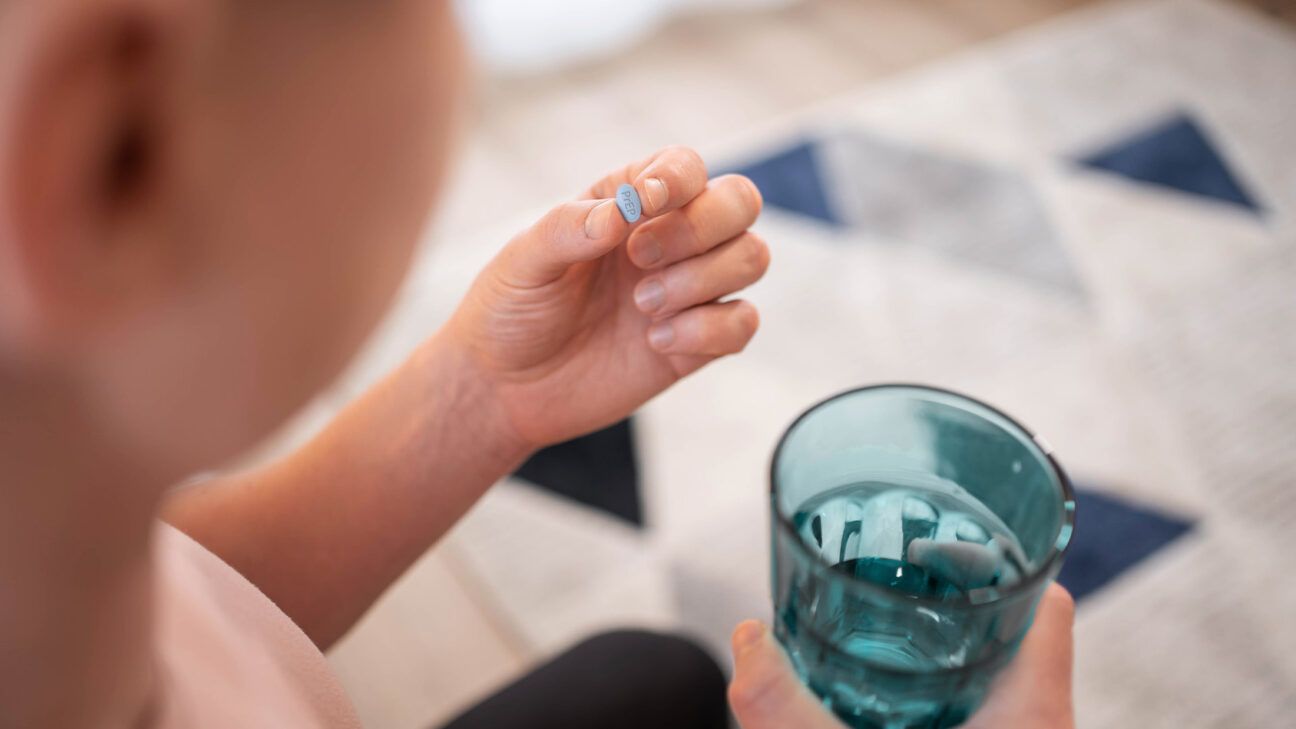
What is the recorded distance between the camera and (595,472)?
5.26 ft

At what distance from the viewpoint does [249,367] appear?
0.34 meters

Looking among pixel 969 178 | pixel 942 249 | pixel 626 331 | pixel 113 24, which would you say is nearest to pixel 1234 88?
pixel 969 178

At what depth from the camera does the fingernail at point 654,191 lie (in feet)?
2.21

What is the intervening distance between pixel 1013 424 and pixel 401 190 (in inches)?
12.2

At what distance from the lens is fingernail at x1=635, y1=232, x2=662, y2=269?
2.38ft

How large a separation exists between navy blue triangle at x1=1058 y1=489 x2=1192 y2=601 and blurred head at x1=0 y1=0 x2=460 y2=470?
128 cm

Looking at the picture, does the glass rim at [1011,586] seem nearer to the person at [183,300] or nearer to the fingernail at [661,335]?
the person at [183,300]

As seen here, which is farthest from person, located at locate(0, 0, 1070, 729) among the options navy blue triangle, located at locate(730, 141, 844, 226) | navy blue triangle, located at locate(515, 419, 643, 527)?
navy blue triangle, located at locate(730, 141, 844, 226)

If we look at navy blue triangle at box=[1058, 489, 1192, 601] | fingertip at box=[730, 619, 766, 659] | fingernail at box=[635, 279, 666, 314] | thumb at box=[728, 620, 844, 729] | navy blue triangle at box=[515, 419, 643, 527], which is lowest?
navy blue triangle at box=[1058, 489, 1192, 601]

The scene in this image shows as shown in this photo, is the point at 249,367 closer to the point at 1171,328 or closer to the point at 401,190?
the point at 401,190

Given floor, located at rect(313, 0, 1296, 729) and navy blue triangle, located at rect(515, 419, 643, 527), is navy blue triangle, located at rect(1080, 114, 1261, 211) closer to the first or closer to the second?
floor, located at rect(313, 0, 1296, 729)

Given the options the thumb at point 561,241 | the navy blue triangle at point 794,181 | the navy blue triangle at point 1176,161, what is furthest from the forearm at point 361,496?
the navy blue triangle at point 1176,161

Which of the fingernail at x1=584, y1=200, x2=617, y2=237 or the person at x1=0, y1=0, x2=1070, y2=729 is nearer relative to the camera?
the person at x1=0, y1=0, x2=1070, y2=729

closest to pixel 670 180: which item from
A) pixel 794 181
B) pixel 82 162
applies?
pixel 82 162
